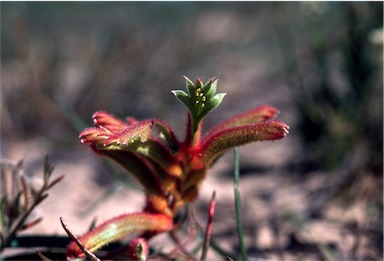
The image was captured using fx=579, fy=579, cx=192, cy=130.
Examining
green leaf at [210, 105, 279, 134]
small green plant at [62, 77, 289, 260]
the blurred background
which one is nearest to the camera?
small green plant at [62, 77, 289, 260]

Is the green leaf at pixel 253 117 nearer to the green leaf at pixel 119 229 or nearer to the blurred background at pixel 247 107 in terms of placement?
the green leaf at pixel 119 229

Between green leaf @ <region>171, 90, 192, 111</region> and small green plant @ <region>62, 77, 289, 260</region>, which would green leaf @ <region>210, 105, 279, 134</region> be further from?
green leaf @ <region>171, 90, 192, 111</region>

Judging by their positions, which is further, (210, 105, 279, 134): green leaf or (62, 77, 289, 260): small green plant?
(210, 105, 279, 134): green leaf

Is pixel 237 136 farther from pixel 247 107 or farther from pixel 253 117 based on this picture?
pixel 247 107

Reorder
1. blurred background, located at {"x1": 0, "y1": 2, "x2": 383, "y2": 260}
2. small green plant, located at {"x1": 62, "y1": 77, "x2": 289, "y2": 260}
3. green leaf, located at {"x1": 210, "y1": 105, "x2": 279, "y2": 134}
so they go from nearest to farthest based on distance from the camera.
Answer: small green plant, located at {"x1": 62, "y1": 77, "x2": 289, "y2": 260} < green leaf, located at {"x1": 210, "y1": 105, "x2": 279, "y2": 134} < blurred background, located at {"x1": 0, "y1": 2, "x2": 383, "y2": 260}

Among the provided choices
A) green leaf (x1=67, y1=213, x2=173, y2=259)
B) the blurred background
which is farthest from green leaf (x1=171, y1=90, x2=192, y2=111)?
the blurred background

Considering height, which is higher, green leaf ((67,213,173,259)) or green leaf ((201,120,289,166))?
green leaf ((201,120,289,166))
